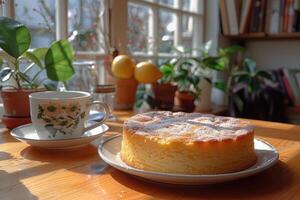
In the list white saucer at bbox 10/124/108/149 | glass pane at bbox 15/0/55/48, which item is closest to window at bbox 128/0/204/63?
glass pane at bbox 15/0/55/48

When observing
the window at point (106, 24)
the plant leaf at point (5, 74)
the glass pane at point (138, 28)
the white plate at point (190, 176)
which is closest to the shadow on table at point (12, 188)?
the white plate at point (190, 176)

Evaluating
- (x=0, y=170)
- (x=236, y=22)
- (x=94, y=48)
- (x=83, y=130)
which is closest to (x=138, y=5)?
(x=94, y=48)

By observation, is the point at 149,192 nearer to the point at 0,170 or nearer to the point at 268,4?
the point at 0,170

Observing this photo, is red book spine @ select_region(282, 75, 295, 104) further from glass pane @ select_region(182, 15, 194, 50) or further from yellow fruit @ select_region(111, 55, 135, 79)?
yellow fruit @ select_region(111, 55, 135, 79)

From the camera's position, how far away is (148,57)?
170cm

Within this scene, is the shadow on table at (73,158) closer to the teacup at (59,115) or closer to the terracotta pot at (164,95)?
the teacup at (59,115)

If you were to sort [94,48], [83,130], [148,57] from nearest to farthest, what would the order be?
[83,130]
[94,48]
[148,57]

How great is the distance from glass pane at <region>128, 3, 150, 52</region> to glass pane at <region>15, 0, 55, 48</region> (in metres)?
0.44

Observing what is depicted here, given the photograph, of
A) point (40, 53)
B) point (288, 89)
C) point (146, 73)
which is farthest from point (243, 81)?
point (40, 53)

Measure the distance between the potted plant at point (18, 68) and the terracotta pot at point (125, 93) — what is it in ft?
1.31

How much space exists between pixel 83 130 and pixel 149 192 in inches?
10.1

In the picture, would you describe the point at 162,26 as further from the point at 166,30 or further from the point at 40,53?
the point at 40,53

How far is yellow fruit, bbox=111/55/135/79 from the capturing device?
3.79 feet

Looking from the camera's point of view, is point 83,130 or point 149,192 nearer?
point 149,192
